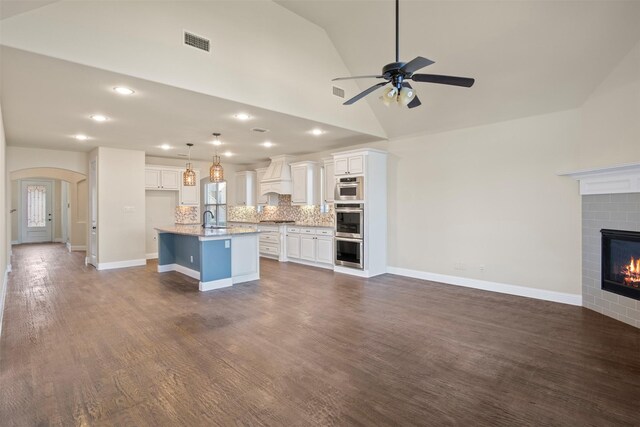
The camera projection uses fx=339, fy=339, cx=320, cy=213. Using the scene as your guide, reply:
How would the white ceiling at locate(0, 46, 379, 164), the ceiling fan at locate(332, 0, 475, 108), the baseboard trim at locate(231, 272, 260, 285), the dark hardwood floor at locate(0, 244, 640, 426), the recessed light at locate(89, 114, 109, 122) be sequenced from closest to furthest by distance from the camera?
the dark hardwood floor at locate(0, 244, 640, 426), the ceiling fan at locate(332, 0, 475, 108), the white ceiling at locate(0, 46, 379, 164), the recessed light at locate(89, 114, 109, 122), the baseboard trim at locate(231, 272, 260, 285)

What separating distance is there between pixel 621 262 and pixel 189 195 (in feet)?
28.6

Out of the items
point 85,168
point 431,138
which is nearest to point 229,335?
point 431,138

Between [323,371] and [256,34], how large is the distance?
155 inches

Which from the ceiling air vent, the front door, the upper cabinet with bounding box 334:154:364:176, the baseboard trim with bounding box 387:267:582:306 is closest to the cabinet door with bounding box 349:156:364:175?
the upper cabinet with bounding box 334:154:364:176

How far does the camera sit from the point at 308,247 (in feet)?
25.1

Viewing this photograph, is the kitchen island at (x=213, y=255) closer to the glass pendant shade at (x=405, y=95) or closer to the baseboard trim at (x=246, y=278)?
the baseboard trim at (x=246, y=278)

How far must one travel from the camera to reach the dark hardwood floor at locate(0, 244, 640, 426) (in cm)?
225

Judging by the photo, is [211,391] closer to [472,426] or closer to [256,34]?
[472,426]

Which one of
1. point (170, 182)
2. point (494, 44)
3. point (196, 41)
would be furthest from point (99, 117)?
point (494, 44)

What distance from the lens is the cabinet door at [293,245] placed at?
793cm

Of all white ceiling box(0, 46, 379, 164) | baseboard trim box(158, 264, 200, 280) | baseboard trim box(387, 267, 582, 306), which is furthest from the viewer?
baseboard trim box(158, 264, 200, 280)

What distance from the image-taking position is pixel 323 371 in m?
2.78

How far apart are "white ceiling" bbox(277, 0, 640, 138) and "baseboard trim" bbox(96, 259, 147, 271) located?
6.21 metres

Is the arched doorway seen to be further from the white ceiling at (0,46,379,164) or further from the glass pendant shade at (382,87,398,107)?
the glass pendant shade at (382,87,398,107)
